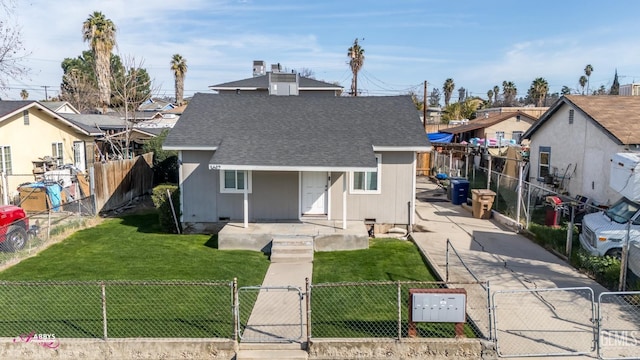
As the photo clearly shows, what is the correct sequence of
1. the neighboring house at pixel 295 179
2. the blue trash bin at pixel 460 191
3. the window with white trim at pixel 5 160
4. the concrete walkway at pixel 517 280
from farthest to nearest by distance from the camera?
the blue trash bin at pixel 460 191 → the window with white trim at pixel 5 160 → the neighboring house at pixel 295 179 → the concrete walkway at pixel 517 280

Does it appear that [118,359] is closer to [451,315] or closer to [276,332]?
[276,332]

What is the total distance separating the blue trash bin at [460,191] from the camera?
22.7 meters

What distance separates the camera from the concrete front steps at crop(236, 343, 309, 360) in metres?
7.85

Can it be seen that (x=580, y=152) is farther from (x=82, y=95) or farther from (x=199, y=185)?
(x=82, y=95)

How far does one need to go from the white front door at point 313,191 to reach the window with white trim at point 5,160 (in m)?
13.9

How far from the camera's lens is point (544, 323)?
8.99 m

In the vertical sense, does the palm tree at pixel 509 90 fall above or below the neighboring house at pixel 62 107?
above

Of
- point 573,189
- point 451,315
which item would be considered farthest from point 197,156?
point 573,189

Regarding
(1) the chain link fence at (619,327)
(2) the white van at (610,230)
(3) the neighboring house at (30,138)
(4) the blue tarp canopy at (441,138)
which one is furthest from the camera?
(4) the blue tarp canopy at (441,138)

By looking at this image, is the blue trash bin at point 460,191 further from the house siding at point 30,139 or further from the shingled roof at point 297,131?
the house siding at point 30,139

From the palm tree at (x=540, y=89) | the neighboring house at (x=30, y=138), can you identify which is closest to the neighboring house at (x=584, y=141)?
the neighboring house at (x=30, y=138)

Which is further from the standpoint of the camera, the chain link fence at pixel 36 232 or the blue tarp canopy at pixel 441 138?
the blue tarp canopy at pixel 441 138

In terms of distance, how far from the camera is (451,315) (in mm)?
8016

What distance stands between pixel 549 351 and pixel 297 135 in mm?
10960
